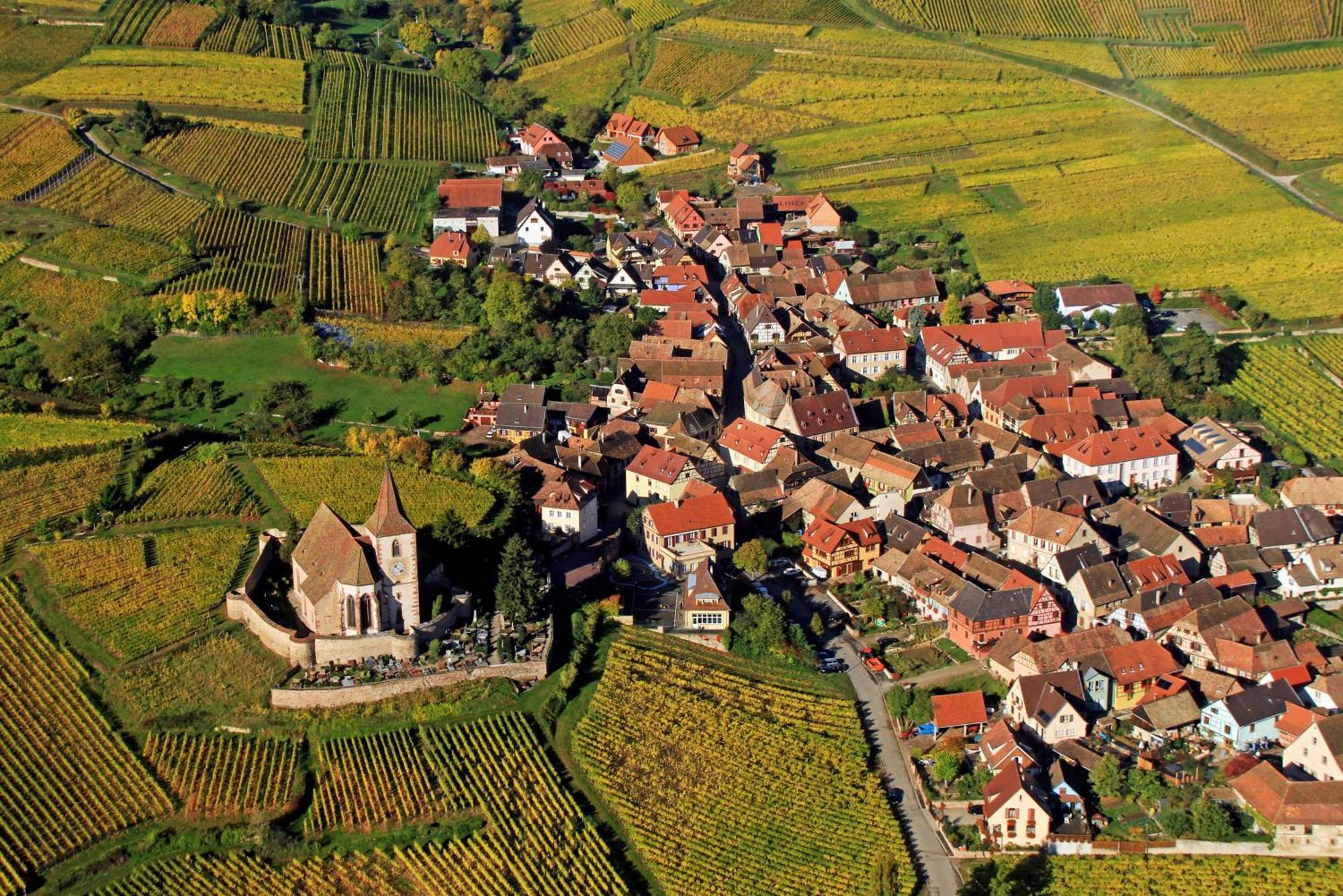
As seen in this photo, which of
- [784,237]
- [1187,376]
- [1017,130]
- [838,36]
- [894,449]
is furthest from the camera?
[838,36]

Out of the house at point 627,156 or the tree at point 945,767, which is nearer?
the tree at point 945,767

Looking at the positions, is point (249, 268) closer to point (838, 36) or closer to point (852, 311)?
point (852, 311)

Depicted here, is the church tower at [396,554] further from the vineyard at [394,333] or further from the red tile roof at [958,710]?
the vineyard at [394,333]

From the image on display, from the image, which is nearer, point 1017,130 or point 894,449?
point 894,449

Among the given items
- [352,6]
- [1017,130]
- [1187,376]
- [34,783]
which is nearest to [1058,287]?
[1187,376]

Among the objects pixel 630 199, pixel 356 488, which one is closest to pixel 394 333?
pixel 356 488

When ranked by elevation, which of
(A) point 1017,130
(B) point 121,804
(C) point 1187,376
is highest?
(A) point 1017,130

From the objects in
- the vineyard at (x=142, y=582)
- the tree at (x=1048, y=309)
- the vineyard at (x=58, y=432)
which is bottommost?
the vineyard at (x=142, y=582)

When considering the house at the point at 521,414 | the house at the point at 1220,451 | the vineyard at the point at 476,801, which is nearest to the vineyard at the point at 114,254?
the house at the point at 521,414
